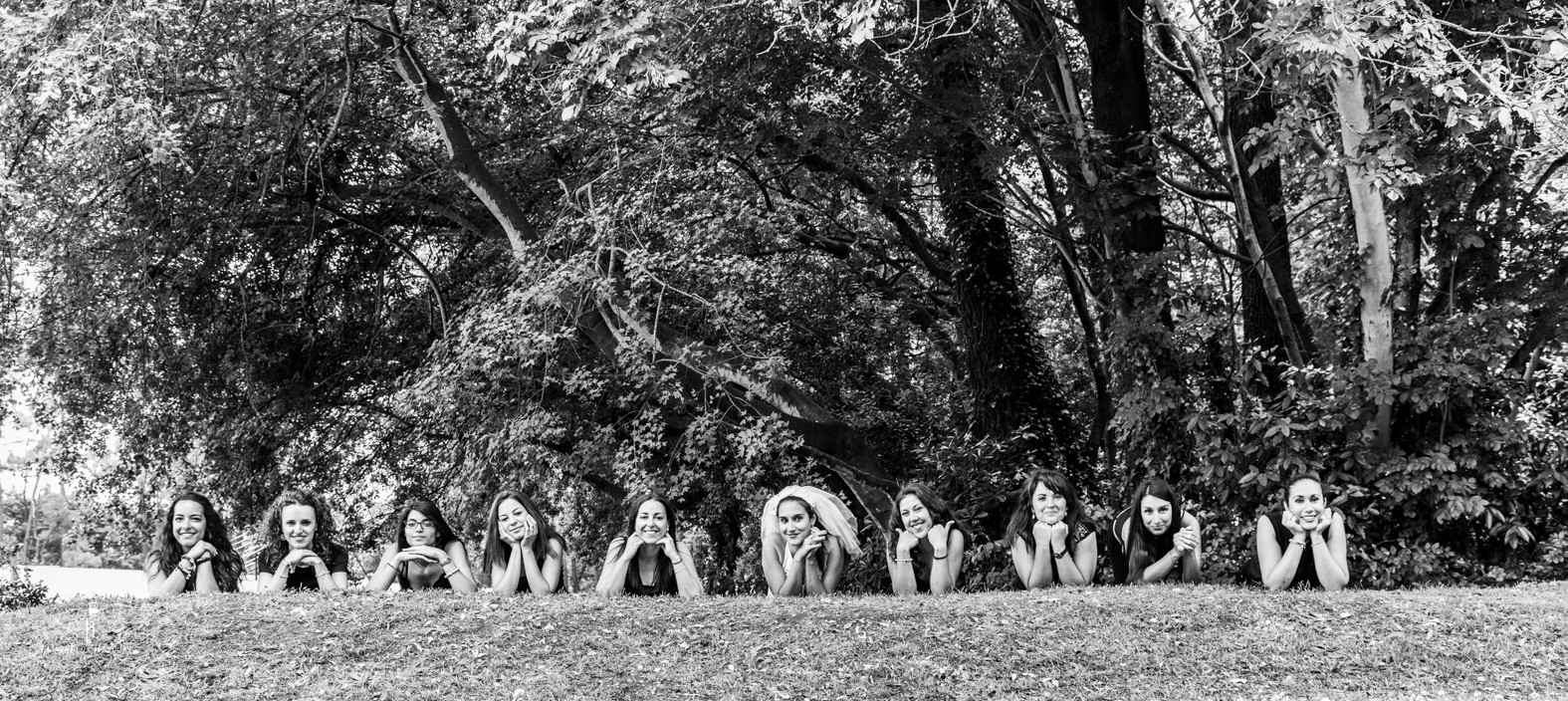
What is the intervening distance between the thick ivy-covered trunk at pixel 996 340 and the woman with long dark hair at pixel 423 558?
19.8 ft

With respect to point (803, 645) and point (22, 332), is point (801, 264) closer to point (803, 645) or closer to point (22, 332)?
point (803, 645)

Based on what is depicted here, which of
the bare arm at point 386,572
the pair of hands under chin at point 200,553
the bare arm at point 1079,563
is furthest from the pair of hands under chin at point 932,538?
the pair of hands under chin at point 200,553

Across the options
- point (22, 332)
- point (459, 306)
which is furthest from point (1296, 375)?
point (22, 332)

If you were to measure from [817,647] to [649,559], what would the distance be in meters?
1.85

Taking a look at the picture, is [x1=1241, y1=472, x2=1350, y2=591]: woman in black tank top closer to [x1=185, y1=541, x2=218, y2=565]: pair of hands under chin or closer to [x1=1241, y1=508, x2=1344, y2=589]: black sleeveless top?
[x1=1241, y1=508, x2=1344, y2=589]: black sleeveless top

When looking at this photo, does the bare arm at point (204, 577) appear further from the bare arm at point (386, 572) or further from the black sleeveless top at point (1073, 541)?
the black sleeveless top at point (1073, 541)

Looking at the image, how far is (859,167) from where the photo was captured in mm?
12477

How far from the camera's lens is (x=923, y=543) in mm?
8445

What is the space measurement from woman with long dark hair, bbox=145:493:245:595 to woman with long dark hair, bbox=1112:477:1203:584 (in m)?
6.26

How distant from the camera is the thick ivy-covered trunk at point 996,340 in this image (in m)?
13.0

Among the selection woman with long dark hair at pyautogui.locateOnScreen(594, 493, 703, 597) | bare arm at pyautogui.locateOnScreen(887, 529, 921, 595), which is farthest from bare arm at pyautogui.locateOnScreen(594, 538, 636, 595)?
bare arm at pyautogui.locateOnScreen(887, 529, 921, 595)

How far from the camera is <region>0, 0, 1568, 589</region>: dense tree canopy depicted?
959cm

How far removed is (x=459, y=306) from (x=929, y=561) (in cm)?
713

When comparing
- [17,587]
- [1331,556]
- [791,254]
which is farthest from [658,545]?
[17,587]
